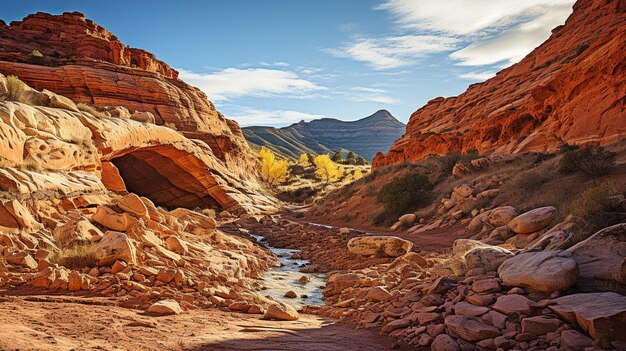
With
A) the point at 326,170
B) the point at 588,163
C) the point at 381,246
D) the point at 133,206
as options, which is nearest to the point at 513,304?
the point at 381,246

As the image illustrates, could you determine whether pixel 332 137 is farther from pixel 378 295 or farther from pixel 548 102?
pixel 378 295

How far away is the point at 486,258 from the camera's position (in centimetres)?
626

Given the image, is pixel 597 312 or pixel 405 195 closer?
pixel 597 312

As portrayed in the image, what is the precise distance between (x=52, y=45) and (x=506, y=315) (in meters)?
50.0

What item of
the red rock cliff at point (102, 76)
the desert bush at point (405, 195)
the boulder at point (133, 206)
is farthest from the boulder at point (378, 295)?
the red rock cliff at point (102, 76)

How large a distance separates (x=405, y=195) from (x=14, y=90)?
1831 centimetres

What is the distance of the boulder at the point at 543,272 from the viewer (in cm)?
420

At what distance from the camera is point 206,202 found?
1085 inches

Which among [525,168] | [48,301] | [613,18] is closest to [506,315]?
[48,301]

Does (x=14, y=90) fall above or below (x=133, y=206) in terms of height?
above

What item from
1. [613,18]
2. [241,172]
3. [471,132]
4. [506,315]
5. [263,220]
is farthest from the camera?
[241,172]

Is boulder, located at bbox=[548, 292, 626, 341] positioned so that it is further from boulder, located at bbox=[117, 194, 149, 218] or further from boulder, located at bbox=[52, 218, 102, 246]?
boulder, located at bbox=[117, 194, 149, 218]

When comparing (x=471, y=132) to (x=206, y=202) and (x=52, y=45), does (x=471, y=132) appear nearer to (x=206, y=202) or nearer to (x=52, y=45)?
(x=206, y=202)

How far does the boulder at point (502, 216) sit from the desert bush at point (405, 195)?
7655 mm
